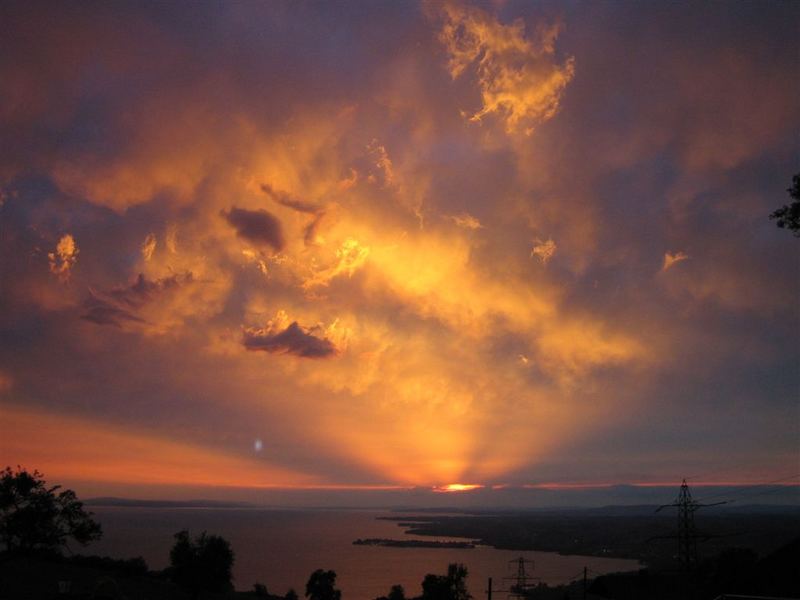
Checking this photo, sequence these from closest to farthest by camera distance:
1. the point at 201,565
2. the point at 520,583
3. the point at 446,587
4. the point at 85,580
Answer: the point at 85,580 → the point at 201,565 → the point at 446,587 → the point at 520,583

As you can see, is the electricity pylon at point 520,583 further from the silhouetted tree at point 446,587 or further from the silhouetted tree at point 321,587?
the silhouetted tree at point 321,587

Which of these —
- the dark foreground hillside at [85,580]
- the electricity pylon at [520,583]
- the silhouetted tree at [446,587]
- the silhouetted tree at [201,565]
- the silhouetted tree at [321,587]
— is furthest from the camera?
the silhouetted tree at [321,587]

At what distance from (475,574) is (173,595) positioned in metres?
111

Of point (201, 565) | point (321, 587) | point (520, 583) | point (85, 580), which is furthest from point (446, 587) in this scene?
point (85, 580)

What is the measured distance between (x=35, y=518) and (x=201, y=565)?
679 inches

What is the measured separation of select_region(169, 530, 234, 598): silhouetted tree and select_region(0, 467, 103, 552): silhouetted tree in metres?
9.56

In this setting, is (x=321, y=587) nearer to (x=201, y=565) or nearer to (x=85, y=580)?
(x=201, y=565)

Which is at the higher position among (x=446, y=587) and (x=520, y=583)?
(x=446, y=587)

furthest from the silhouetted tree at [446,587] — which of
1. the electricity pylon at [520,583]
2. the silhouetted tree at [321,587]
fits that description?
the silhouetted tree at [321,587]

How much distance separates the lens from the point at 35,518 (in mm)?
59344

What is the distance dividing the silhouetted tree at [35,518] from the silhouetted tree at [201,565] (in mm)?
9557

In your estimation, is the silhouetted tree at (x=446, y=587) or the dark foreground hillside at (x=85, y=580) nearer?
the dark foreground hillside at (x=85, y=580)

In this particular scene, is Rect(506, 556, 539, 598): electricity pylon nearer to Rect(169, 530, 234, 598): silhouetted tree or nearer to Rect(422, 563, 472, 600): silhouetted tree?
Rect(422, 563, 472, 600): silhouetted tree

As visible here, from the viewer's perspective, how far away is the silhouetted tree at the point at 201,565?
206ft
